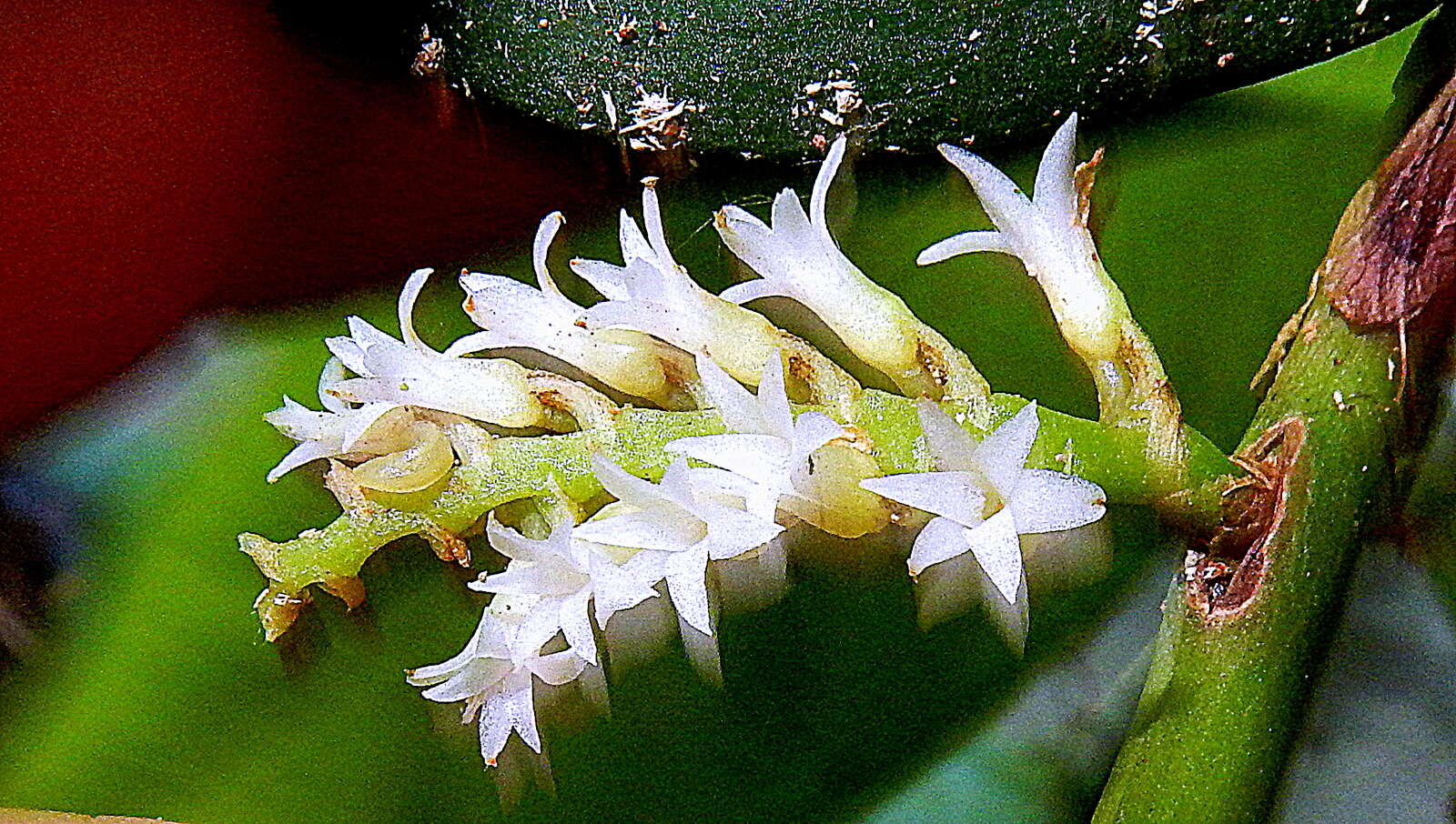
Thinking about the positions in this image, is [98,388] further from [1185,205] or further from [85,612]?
[1185,205]

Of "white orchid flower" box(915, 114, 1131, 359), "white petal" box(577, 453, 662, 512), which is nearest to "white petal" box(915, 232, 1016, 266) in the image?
"white orchid flower" box(915, 114, 1131, 359)

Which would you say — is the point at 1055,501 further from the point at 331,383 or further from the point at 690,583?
the point at 331,383

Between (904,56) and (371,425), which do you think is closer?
(371,425)

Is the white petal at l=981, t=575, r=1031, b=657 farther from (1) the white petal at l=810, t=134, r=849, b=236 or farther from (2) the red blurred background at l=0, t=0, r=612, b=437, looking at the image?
(2) the red blurred background at l=0, t=0, r=612, b=437

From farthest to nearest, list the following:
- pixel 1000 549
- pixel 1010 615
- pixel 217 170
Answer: pixel 217 170, pixel 1010 615, pixel 1000 549

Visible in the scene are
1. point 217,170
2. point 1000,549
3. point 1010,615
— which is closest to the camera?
point 1000,549

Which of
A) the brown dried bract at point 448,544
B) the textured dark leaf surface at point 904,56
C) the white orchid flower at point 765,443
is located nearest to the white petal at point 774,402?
the white orchid flower at point 765,443

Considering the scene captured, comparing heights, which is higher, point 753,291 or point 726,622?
point 753,291

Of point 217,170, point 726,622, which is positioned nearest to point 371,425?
point 726,622
